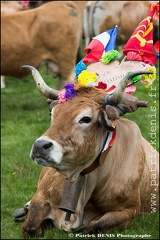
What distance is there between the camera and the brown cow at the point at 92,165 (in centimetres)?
436

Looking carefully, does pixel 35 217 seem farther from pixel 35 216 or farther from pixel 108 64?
pixel 108 64

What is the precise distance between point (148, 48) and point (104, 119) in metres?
0.94

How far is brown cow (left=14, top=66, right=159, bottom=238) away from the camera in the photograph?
4.36m

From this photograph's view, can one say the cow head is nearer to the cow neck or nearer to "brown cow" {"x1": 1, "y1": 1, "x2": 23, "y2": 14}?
the cow neck

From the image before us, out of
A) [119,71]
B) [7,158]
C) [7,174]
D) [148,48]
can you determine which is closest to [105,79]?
[119,71]

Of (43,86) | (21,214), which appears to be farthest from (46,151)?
(21,214)

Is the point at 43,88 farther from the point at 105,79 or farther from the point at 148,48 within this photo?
the point at 148,48

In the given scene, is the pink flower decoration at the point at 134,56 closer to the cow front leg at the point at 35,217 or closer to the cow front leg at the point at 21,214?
the cow front leg at the point at 35,217

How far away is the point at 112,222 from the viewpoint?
17.2 ft

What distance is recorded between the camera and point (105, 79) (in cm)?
499

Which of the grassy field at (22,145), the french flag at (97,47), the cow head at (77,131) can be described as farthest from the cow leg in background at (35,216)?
the french flag at (97,47)

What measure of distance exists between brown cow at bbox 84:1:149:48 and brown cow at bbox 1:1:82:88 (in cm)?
258

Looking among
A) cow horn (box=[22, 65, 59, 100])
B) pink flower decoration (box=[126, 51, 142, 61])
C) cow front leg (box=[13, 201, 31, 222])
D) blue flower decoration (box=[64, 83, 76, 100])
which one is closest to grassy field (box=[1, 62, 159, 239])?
cow front leg (box=[13, 201, 31, 222])

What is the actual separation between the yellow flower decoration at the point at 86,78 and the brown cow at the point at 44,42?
4964 millimetres
